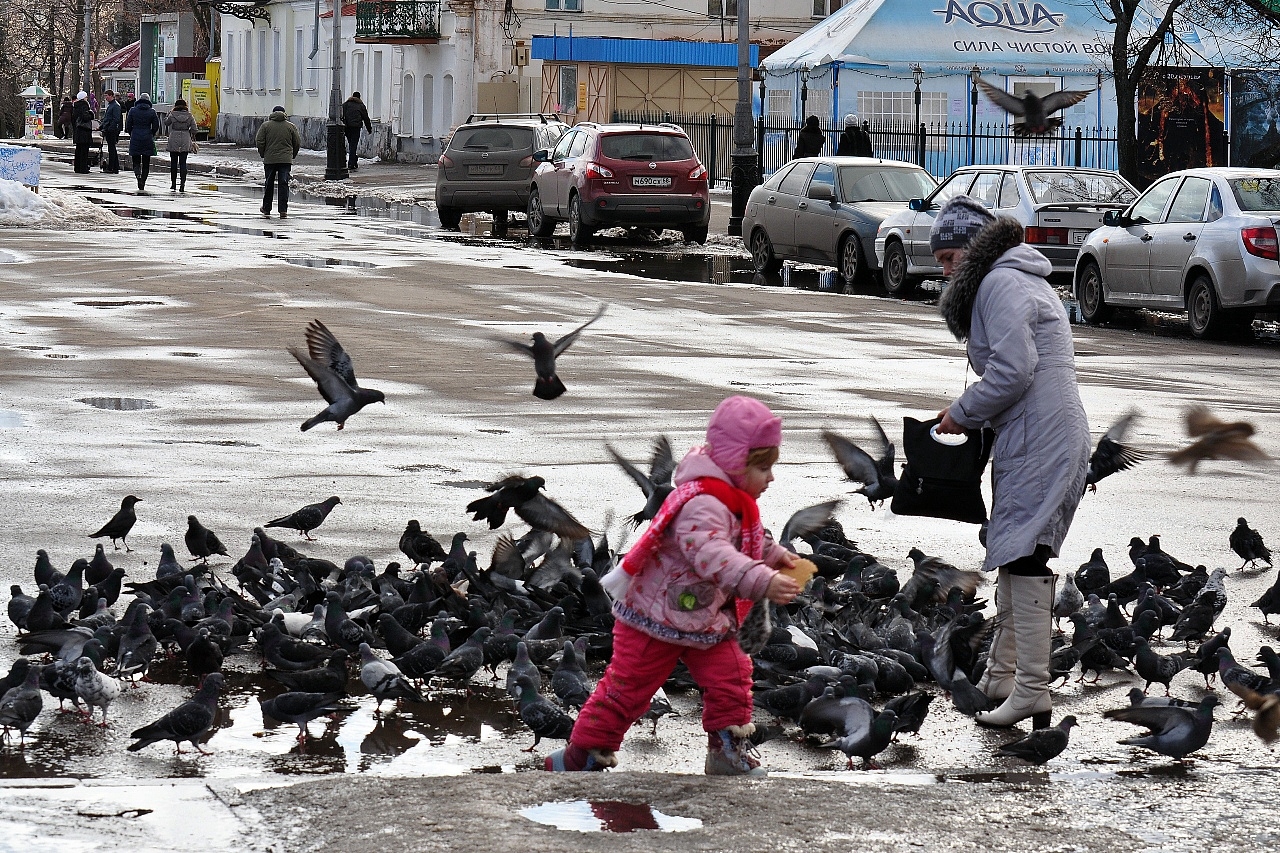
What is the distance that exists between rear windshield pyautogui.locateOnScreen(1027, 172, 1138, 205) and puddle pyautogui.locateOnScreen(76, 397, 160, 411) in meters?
12.8

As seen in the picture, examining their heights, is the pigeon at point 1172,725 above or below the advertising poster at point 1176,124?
below

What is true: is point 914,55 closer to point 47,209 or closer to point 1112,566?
point 47,209

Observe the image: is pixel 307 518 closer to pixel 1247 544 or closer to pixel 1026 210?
pixel 1247 544

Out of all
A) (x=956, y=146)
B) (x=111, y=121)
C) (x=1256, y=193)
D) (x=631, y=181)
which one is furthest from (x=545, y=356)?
(x=111, y=121)

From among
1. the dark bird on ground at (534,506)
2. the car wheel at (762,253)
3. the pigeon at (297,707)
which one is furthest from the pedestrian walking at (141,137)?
the pigeon at (297,707)

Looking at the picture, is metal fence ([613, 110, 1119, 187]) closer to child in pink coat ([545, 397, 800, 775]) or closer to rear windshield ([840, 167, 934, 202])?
rear windshield ([840, 167, 934, 202])

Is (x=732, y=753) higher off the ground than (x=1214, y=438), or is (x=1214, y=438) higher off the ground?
(x=1214, y=438)

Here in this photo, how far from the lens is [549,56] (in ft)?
187

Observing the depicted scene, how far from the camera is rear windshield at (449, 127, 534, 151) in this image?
33.1 metres

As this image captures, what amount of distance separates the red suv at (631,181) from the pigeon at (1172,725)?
23.2 meters

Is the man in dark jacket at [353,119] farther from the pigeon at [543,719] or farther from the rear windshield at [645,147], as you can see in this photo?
the pigeon at [543,719]

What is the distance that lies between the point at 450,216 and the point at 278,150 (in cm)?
350

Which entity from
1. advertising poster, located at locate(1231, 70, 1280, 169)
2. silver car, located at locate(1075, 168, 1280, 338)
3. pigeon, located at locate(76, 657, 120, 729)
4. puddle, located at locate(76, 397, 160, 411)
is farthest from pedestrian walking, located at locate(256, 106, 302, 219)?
pigeon, located at locate(76, 657, 120, 729)

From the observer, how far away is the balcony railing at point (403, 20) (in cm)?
6103
